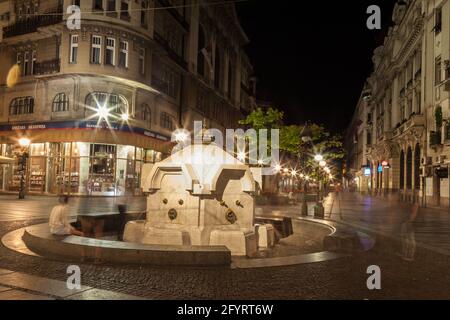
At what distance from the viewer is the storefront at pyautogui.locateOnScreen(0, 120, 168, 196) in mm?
29766

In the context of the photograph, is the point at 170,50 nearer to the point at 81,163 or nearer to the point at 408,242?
the point at 81,163

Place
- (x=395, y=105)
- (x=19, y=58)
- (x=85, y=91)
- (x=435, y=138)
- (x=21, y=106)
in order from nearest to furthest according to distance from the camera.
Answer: (x=435, y=138) < (x=85, y=91) < (x=21, y=106) < (x=19, y=58) < (x=395, y=105)

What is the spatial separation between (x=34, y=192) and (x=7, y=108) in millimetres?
7852

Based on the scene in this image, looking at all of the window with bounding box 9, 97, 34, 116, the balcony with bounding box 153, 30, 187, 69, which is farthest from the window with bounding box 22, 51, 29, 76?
the balcony with bounding box 153, 30, 187, 69

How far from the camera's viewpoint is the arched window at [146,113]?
34312 millimetres

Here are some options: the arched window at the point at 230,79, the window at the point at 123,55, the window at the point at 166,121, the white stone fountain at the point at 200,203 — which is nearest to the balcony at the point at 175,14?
the window at the point at 123,55

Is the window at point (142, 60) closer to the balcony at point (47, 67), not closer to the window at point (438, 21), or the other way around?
the balcony at point (47, 67)

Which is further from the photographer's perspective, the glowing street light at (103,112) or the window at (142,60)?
the window at (142,60)

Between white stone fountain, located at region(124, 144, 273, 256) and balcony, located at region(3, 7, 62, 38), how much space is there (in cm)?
2494

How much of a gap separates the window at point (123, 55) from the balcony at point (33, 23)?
4.80 metres

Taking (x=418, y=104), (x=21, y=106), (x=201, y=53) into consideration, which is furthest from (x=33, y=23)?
(x=418, y=104)

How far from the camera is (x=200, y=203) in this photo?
31.5 feet

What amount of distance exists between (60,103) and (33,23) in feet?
24.2

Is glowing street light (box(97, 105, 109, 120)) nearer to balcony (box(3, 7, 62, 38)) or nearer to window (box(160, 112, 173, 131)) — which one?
balcony (box(3, 7, 62, 38))
